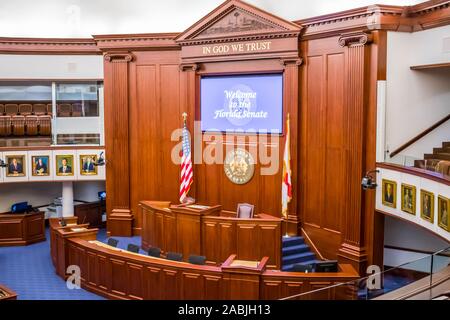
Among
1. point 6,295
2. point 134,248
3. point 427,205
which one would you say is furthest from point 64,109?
point 427,205

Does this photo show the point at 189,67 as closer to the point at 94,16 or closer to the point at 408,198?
the point at 94,16

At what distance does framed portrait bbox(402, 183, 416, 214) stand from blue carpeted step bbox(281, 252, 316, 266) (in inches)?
116

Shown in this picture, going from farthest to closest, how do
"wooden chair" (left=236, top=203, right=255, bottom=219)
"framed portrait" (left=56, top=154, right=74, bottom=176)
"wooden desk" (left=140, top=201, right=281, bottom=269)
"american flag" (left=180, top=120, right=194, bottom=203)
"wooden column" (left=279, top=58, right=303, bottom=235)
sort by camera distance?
"framed portrait" (left=56, top=154, right=74, bottom=176)
"american flag" (left=180, top=120, right=194, bottom=203)
"wooden column" (left=279, top=58, right=303, bottom=235)
"wooden chair" (left=236, top=203, right=255, bottom=219)
"wooden desk" (left=140, top=201, right=281, bottom=269)

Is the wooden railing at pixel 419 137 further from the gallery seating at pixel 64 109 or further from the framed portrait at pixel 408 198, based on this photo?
the gallery seating at pixel 64 109

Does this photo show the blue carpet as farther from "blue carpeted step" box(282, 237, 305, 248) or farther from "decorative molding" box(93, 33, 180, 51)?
"decorative molding" box(93, 33, 180, 51)

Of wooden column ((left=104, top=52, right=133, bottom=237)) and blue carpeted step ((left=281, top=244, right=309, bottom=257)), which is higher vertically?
wooden column ((left=104, top=52, right=133, bottom=237))

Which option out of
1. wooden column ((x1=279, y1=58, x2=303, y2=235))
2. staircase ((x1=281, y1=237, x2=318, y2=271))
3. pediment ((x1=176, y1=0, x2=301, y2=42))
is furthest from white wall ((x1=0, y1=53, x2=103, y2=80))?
staircase ((x1=281, y1=237, x2=318, y2=271))

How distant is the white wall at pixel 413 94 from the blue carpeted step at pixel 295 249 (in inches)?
120

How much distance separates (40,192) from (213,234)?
8457mm

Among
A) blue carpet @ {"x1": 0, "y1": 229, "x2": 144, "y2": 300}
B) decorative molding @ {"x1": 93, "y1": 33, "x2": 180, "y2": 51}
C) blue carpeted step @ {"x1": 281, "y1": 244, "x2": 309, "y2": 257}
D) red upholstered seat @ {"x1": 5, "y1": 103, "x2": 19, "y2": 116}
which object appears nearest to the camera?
blue carpet @ {"x1": 0, "y1": 229, "x2": 144, "y2": 300}

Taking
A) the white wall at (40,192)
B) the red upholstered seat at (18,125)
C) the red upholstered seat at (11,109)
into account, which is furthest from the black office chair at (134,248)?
the red upholstered seat at (11,109)

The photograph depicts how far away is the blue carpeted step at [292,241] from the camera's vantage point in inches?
477

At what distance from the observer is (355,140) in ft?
36.1

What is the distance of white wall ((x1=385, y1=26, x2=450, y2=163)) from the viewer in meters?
10.6
